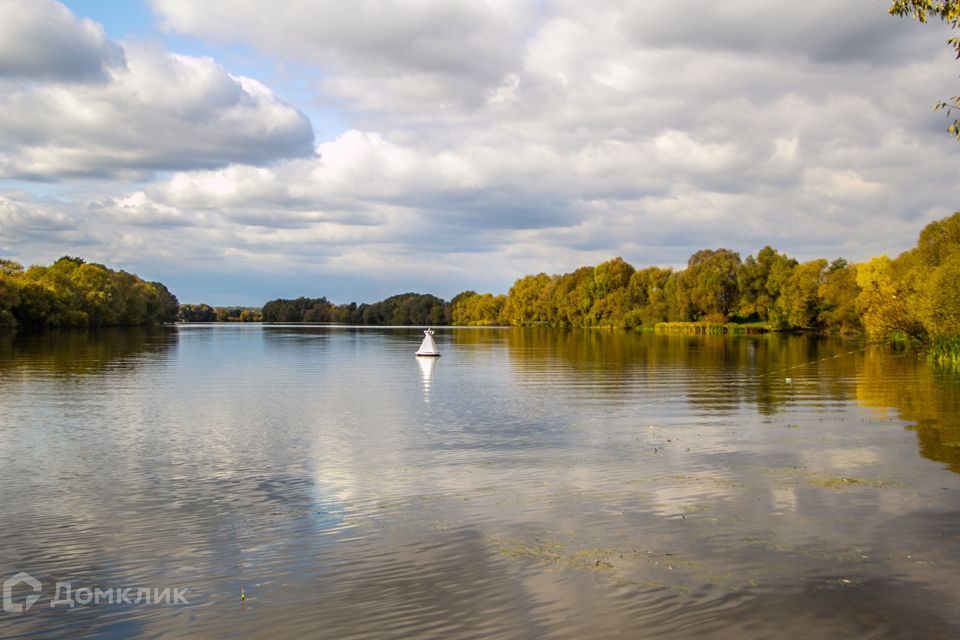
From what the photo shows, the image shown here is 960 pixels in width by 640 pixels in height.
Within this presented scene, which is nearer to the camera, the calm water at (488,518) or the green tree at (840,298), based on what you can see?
the calm water at (488,518)

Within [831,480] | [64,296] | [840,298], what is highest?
[64,296]

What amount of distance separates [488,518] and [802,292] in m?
134

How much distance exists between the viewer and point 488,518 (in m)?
14.6

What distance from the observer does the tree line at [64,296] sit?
133900mm

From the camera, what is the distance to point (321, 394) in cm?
3938

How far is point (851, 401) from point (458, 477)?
80.2 ft

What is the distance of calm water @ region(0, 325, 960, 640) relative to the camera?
32.9 ft

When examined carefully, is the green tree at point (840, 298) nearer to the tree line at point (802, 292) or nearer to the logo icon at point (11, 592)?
the tree line at point (802, 292)

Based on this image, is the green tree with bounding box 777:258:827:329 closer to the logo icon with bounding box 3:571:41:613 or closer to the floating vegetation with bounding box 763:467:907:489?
the floating vegetation with bounding box 763:467:907:489

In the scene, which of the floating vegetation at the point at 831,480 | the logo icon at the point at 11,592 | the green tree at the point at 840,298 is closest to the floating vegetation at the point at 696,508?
the floating vegetation at the point at 831,480

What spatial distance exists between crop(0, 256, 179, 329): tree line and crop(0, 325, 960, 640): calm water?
118898mm

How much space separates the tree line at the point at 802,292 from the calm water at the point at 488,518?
114ft

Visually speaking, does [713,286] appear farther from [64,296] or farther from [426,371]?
[64,296]

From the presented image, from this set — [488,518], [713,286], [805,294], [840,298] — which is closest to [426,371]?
[488,518]
